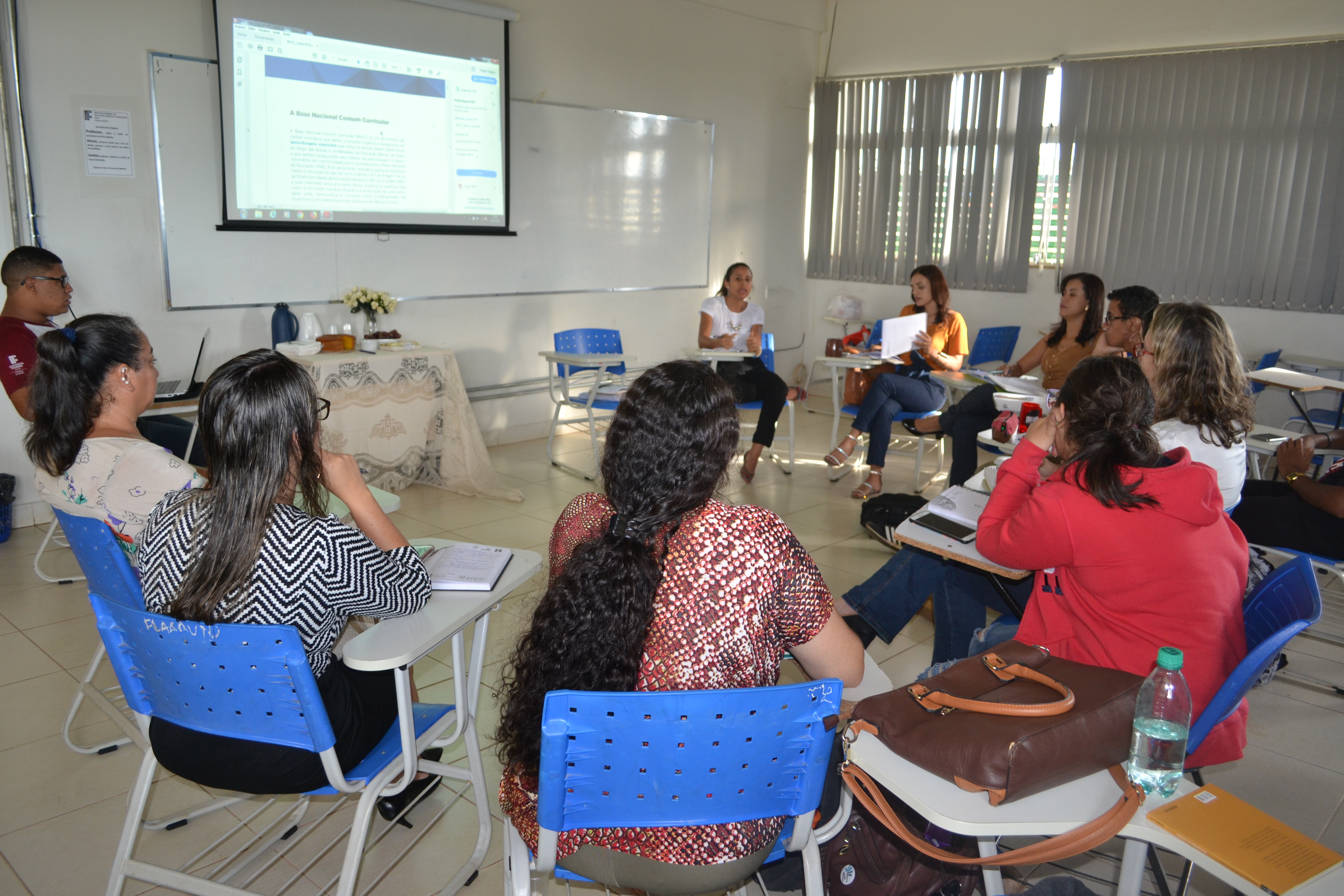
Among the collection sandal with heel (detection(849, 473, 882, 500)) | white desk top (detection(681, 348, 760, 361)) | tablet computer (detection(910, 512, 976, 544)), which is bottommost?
sandal with heel (detection(849, 473, 882, 500))

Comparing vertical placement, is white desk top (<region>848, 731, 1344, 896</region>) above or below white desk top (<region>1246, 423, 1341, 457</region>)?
below

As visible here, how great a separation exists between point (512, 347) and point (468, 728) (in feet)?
13.7

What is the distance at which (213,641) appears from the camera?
140 cm

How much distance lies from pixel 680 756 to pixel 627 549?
0.29m

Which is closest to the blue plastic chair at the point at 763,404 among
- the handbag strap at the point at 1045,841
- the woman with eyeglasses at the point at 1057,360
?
the woman with eyeglasses at the point at 1057,360

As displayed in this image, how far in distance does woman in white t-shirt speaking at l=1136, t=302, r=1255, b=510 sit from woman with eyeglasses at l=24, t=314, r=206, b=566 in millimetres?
2547

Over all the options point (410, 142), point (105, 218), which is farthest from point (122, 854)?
point (410, 142)

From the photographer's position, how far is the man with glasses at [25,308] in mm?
3475

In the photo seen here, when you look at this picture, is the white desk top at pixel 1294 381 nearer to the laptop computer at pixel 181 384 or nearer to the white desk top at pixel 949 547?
the white desk top at pixel 949 547

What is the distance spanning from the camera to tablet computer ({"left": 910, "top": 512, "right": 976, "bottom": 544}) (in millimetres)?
2184

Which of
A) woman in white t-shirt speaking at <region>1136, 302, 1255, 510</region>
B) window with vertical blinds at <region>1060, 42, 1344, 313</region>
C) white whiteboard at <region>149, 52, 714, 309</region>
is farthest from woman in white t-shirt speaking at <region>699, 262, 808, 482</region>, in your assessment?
woman in white t-shirt speaking at <region>1136, 302, 1255, 510</region>

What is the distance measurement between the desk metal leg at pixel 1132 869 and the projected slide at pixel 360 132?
184 inches

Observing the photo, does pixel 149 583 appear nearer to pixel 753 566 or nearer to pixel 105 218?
pixel 753 566

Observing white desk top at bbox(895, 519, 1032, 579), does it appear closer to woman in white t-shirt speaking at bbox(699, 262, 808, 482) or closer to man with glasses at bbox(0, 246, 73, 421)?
woman in white t-shirt speaking at bbox(699, 262, 808, 482)
